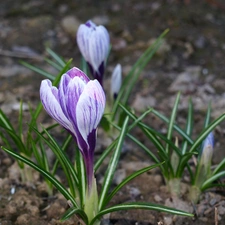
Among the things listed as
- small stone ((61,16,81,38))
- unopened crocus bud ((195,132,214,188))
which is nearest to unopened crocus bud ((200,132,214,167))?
unopened crocus bud ((195,132,214,188))

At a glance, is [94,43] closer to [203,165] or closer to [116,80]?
[116,80]

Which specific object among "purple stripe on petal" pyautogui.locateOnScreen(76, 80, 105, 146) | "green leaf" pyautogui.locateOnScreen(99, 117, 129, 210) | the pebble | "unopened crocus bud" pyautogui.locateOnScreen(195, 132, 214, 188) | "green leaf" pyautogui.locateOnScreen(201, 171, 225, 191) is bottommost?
the pebble

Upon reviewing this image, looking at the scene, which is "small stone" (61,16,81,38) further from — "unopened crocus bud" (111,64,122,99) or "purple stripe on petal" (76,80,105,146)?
"purple stripe on petal" (76,80,105,146)

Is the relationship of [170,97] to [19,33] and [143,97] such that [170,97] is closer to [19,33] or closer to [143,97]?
[143,97]

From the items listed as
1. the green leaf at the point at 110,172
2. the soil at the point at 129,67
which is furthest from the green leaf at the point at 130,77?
the green leaf at the point at 110,172

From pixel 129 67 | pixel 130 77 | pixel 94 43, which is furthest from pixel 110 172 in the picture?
pixel 129 67

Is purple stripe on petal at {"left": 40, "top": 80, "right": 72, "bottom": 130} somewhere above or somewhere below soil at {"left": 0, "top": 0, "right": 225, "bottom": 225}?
above

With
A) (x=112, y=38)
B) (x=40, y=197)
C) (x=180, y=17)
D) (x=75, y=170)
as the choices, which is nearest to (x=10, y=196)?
(x=40, y=197)
